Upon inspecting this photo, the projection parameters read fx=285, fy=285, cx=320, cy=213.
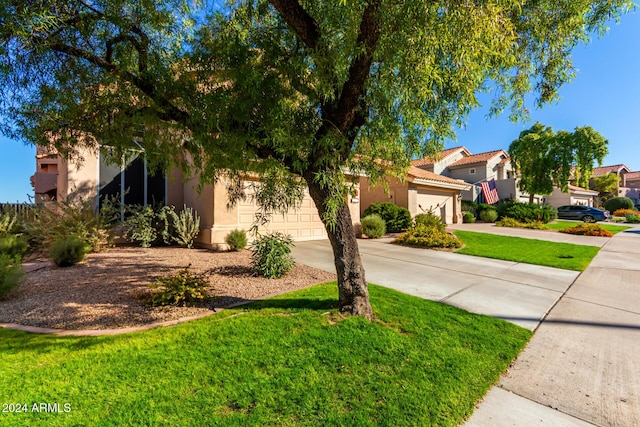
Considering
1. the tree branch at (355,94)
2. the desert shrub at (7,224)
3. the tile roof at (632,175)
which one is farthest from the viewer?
the tile roof at (632,175)

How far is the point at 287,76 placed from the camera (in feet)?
12.0

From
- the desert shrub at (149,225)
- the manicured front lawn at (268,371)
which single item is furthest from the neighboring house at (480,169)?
the manicured front lawn at (268,371)

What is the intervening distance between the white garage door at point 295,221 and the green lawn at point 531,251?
18.7 feet

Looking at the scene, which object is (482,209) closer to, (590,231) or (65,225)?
(590,231)

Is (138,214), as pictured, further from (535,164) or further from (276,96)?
(535,164)

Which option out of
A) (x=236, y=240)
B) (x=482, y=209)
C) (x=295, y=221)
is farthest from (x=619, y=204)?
(x=236, y=240)

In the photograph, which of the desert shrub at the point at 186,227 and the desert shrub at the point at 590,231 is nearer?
the desert shrub at the point at 186,227

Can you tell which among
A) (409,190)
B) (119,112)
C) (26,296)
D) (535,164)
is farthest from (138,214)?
(535,164)

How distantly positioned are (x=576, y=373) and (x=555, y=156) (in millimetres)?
26921

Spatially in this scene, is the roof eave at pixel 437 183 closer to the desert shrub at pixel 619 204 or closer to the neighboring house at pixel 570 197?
the neighboring house at pixel 570 197

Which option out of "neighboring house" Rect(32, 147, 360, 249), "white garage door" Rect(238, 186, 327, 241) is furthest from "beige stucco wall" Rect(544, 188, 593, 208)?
"neighboring house" Rect(32, 147, 360, 249)

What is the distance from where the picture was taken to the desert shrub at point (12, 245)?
6980 mm

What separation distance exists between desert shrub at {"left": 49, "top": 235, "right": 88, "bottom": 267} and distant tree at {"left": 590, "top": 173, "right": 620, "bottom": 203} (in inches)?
2093

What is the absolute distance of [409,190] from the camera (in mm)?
15766
